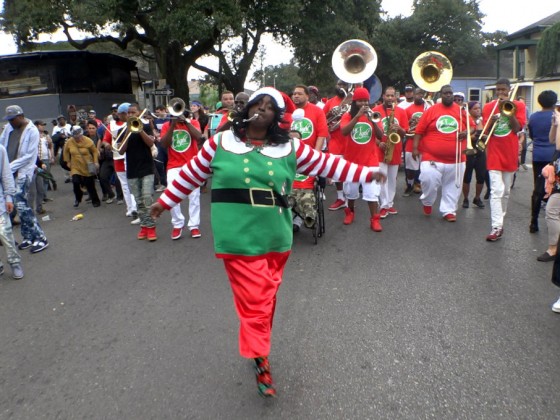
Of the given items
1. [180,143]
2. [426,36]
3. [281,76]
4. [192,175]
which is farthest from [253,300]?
[281,76]

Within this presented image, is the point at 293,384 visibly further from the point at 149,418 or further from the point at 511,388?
the point at 511,388

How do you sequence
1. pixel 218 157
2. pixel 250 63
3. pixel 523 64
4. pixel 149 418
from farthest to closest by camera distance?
pixel 523 64 → pixel 250 63 → pixel 218 157 → pixel 149 418

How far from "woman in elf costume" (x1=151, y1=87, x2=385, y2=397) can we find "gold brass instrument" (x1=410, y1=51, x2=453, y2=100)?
19.2 feet

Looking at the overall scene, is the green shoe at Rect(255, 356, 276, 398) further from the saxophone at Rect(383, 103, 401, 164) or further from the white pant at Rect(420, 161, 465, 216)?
the saxophone at Rect(383, 103, 401, 164)

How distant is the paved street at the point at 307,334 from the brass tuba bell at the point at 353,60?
296 centimetres

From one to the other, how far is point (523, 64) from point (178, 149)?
125 feet

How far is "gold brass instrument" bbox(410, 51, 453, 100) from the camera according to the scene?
8531 millimetres

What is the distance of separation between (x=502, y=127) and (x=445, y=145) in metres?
0.99

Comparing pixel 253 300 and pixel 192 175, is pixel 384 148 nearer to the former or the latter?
pixel 192 175

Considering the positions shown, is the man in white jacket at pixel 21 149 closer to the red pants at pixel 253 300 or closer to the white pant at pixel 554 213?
the red pants at pixel 253 300

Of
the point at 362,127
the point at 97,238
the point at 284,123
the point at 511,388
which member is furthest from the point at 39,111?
the point at 511,388

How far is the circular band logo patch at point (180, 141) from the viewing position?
703 centimetres

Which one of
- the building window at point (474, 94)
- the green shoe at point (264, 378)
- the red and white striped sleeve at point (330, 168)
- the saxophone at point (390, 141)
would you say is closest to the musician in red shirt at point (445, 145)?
the saxophone at point (390, 141)

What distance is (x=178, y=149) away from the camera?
7039mm
